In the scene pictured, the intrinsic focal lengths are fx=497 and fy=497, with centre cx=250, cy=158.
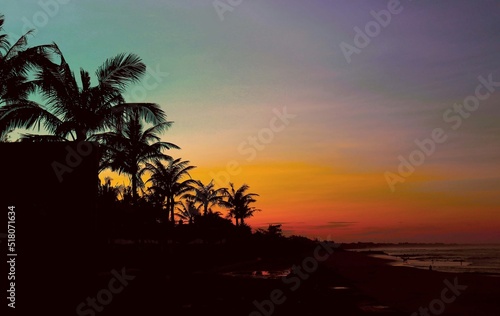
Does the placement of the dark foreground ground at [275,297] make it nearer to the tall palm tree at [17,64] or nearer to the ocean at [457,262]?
the tall palm tree at [17,64]

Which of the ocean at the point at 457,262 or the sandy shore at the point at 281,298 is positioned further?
the ocean at the point at 457,262

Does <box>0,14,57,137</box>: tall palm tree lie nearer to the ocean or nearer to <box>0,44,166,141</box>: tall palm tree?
<box>0,44,166,141</box>: tall palm tree

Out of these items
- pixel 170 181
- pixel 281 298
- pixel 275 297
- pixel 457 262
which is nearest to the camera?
pixel 281 298

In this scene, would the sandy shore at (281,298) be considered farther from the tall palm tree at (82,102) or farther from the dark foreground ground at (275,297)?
the tall palm tree at (82,102)

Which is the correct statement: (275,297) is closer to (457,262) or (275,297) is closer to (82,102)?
(82,102)

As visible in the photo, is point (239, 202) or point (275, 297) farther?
point (239, 202)

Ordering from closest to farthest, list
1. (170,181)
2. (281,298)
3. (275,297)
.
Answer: (281,298) < (275,297) < (170,181)

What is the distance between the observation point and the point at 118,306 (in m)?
15.1

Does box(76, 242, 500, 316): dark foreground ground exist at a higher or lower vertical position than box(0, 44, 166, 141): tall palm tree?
lower

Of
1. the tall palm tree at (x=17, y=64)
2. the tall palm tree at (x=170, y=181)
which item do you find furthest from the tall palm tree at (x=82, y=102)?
the tall palm tree at (x=170, y=181)

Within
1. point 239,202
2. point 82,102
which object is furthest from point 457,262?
point 82,102

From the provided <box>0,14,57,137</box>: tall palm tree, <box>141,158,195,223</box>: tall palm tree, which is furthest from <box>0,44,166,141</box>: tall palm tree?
<box>141,158,195,223</box>: tall palm tree

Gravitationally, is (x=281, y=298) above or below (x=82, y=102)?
→ below

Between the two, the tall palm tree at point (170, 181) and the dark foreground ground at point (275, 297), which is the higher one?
the tall palm tree at point (170, 181)
